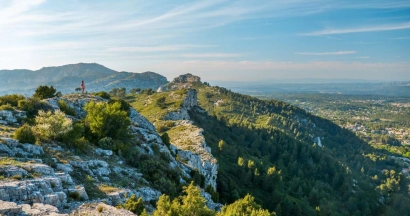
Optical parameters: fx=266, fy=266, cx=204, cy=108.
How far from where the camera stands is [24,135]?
2695 centimetres

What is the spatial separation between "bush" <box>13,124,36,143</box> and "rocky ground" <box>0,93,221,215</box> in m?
0.62

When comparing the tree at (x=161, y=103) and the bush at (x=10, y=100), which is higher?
the bush at (x=10, y=100)

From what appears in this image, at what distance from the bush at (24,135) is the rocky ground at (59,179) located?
616mm

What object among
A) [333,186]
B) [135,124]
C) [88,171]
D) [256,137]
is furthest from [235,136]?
[88,171]

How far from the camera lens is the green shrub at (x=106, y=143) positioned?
3534cm

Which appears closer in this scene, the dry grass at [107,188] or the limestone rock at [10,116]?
the dry grass at [107,188]

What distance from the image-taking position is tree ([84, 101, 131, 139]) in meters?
37.4

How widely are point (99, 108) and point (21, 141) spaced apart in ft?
41.7

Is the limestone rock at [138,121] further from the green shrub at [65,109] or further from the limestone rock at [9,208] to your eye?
the limestone rock at [9,208]

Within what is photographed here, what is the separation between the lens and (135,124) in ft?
178

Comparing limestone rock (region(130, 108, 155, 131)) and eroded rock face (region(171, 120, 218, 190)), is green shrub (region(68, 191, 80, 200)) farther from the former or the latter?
limestone rock (region(130, 108, 155, 131))

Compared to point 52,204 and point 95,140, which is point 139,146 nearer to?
point 95,140

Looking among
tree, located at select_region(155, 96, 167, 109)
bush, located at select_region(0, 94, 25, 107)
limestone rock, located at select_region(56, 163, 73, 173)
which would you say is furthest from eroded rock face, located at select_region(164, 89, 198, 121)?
limestone rock, located at select_region(56, 163, 73, 173)

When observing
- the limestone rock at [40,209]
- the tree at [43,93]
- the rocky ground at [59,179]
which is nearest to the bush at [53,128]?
the rocky ground at [59,179]
